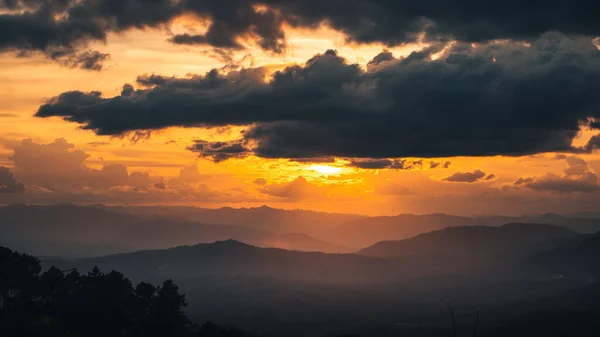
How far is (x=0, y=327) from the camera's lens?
152 m

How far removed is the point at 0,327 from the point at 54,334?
1138cm

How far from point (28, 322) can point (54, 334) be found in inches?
352

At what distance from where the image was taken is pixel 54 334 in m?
151

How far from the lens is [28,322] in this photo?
156 meters

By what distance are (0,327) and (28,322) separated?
225 inches
